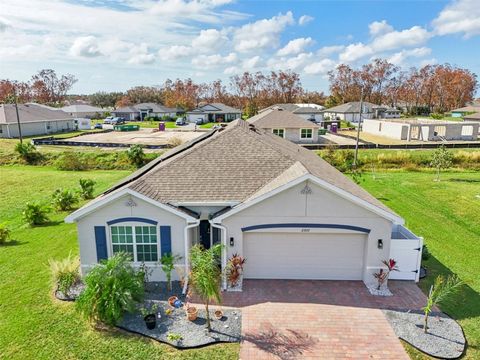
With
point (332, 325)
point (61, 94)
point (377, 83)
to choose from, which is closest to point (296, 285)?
point (332, 325)

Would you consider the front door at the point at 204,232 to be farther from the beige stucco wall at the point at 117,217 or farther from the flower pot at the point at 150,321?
the flower pot at the point at 150,321

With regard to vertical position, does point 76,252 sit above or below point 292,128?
below

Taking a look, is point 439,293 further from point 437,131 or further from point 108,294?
point 437,131

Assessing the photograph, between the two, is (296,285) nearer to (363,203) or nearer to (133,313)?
(363,203)

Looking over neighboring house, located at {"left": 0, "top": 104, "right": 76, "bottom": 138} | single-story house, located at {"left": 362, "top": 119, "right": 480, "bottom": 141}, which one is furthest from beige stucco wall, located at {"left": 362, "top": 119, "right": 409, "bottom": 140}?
neighboring house, located at {"left": 0, "top": 104, "right": 76, "bottom": 138}

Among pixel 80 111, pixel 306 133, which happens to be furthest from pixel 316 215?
pixel 80 111

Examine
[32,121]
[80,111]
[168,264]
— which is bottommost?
[168,264]

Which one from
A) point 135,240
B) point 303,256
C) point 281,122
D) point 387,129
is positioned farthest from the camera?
point 387,129
